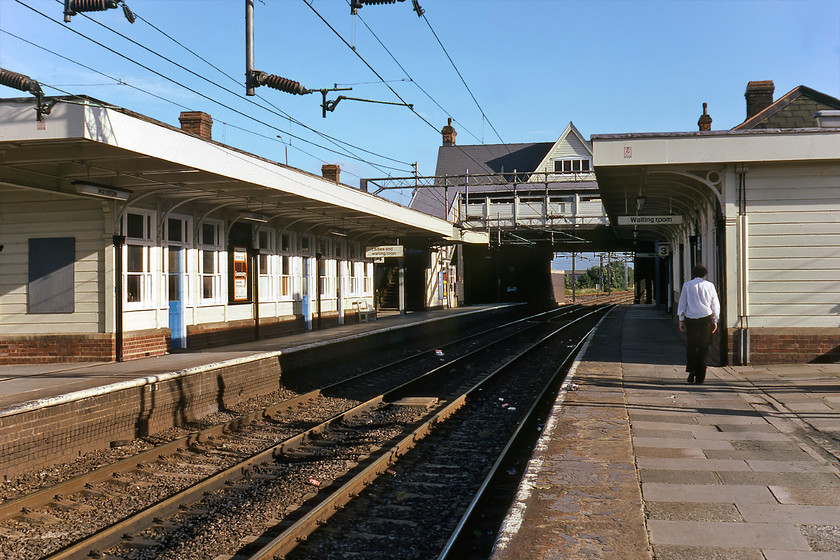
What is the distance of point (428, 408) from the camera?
424 inches

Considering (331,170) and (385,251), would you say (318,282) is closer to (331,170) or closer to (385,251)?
(385,251)

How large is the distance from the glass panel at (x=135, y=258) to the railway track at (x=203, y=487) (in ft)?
13.8

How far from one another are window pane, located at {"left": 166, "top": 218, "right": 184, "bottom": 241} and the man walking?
30.9 ft

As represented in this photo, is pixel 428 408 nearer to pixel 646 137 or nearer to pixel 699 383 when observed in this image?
pixel 699 383

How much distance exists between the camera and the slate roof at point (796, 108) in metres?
26.0

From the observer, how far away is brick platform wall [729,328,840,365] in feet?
37.9

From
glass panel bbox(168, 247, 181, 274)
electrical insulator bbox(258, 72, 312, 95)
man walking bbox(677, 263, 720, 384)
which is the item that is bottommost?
man walking bbox(677, 263, 720, 384)

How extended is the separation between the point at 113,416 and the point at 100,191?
391 centimetres

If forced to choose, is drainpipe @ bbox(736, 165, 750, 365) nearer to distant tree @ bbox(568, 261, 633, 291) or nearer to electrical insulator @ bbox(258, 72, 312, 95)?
electrical insulator @ bbox(258, 72, 312, 95)

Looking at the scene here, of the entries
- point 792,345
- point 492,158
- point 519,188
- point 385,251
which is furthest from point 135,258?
point 492,158

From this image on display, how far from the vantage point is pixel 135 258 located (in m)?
12.9

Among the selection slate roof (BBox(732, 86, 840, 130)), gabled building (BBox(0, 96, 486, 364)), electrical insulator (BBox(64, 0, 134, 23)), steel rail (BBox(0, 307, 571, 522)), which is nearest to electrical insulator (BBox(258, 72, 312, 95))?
gabled building (BBox(0, 96, 486, 364))

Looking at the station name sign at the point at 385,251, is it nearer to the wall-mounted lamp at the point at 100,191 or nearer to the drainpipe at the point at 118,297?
the drainpipe at the point at 118,297

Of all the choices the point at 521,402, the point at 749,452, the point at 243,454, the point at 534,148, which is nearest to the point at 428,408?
the point at 521,402
